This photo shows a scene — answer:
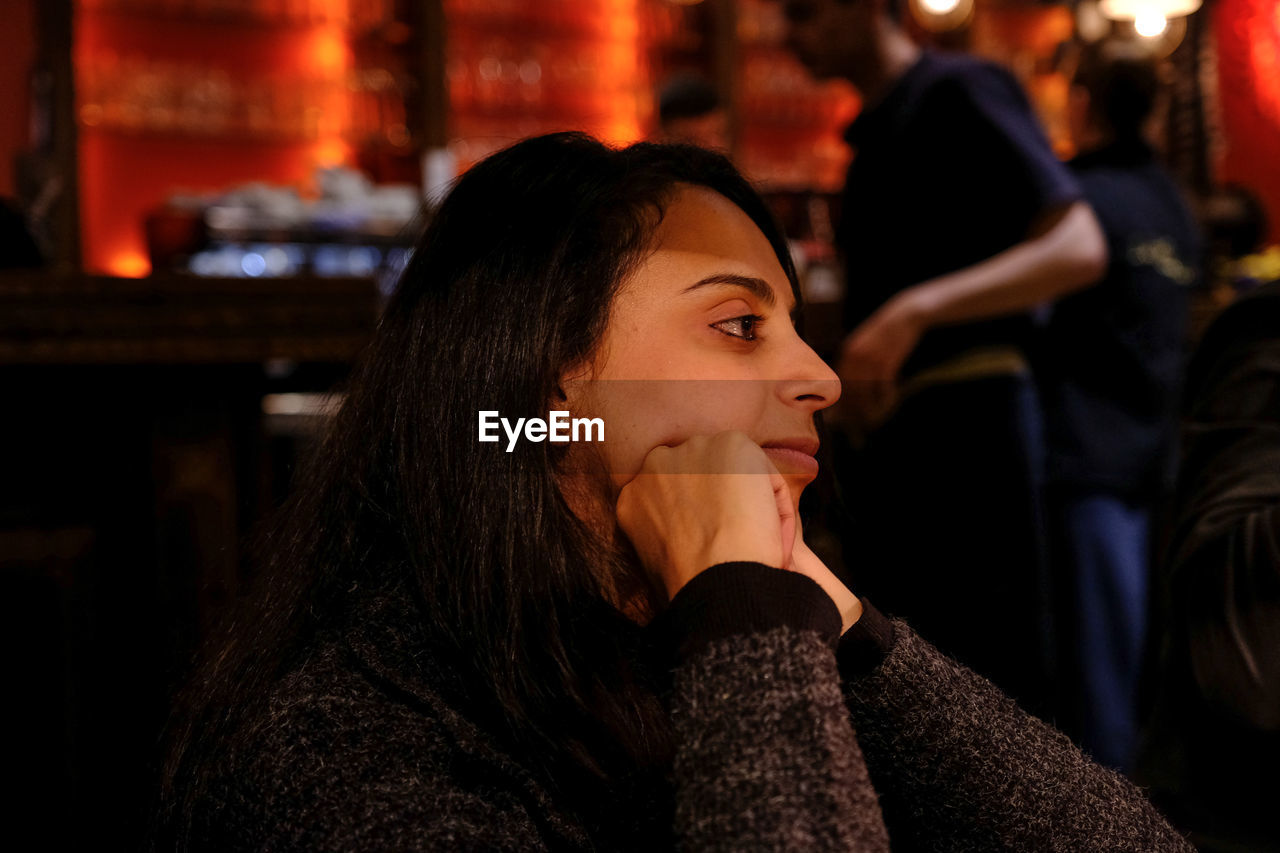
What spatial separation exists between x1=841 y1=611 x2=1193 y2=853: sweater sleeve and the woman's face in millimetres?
198

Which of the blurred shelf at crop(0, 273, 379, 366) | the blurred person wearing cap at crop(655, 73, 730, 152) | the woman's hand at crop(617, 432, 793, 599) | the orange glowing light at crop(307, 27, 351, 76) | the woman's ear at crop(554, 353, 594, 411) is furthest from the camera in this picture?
the orange glowing light at crop(307, 27, 351, 76)

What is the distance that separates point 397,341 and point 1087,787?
0.75 m

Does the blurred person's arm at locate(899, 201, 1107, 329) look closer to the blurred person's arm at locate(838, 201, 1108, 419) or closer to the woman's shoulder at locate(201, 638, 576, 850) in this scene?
the blurred person's arm at locate(838, 201, 1108, 419)

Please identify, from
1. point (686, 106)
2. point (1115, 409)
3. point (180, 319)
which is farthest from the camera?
point (686, 106)

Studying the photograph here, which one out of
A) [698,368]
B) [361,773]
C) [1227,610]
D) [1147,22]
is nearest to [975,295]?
[1227,610]

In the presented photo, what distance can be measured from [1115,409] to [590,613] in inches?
81.7

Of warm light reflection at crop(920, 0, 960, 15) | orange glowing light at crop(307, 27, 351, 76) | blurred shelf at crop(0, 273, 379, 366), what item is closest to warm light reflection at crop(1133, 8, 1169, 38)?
warm light reflection at crop(920, 0, 960, 15)

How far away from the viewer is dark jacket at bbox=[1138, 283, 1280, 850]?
1.09m

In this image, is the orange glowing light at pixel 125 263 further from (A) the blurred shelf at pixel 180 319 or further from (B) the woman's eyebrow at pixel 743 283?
(B) the woman's eyebrow at pixel 743 283

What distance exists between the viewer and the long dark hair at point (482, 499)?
83cm

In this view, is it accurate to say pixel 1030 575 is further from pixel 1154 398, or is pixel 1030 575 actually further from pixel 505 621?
pixel 505 621

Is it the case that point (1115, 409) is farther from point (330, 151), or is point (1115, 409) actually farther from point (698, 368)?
point (330, 151)

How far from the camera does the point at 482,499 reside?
878 mm

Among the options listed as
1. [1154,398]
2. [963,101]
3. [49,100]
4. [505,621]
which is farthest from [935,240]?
[49,100]
